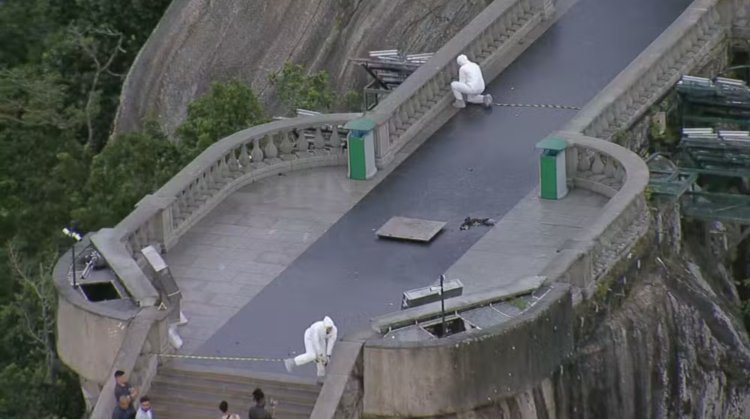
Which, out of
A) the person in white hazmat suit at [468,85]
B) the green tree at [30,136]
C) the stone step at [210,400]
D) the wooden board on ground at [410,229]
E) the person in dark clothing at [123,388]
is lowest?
the green tree at [30,136]

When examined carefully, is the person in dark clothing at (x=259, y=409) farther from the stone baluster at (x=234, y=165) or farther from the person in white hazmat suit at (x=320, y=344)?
the stone baluster at (x=234, y=165)

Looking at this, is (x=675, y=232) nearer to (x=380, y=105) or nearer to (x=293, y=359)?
(x=380, y=105)

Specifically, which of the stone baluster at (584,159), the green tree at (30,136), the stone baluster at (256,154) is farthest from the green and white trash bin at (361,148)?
the green tree at (30,136)

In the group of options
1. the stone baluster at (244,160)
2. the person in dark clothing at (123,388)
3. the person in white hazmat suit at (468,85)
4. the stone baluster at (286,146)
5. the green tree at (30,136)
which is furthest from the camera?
the green tree at (30,136)

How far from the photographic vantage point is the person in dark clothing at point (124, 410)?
4297cm

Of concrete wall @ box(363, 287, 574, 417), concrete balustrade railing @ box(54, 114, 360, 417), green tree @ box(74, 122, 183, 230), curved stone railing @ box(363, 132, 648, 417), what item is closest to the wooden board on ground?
concrete balustrade railing @ box(54, 114, 360, 417)

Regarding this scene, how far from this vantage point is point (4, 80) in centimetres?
6875

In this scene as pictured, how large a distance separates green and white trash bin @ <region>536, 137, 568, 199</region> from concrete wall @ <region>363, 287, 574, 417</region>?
271 inches

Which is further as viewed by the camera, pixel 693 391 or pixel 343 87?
pixel 343 87

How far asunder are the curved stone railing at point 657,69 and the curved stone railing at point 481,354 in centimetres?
571

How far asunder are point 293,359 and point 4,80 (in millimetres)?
26700

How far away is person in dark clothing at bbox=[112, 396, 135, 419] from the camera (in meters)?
43.0

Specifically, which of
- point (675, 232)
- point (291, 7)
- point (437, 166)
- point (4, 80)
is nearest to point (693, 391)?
point (675, 232)

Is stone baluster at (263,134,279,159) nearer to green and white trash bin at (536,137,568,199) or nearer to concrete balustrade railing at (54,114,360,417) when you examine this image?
concrete balustrade railing at (54,114,360,417)
